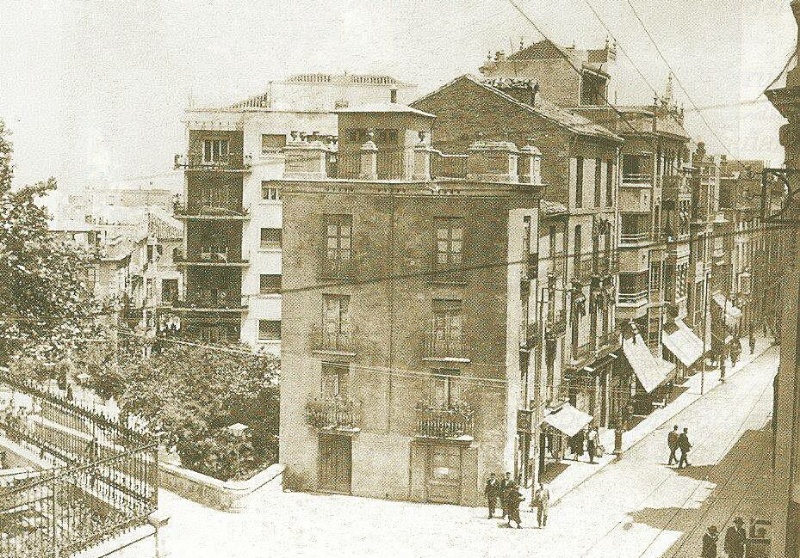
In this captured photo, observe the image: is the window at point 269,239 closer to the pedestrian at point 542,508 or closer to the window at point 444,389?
the window at point 444,389

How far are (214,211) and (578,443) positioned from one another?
755 inches

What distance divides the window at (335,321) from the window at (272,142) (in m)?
17.4

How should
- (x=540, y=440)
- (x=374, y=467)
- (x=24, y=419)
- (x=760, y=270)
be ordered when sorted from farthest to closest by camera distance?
(x=760, y=270) < (x=540, y=440) < (x=374, y=467) < (x=24, y=419)

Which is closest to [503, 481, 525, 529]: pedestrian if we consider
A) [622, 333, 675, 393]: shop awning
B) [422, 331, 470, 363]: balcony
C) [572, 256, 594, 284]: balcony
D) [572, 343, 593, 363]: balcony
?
[422, 331, 470, 363]: balcony

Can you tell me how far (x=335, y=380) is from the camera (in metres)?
23.7

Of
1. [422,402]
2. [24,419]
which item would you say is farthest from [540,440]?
[24,419]

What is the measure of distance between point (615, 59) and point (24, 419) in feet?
104

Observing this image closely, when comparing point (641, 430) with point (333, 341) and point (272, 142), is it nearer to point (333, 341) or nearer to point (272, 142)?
point (333, 341)

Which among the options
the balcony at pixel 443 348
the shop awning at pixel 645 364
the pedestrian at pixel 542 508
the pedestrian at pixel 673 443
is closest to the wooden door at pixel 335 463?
the balcony at pixel 443 348

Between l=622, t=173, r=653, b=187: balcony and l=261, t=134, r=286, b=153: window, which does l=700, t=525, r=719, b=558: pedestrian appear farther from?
l=261, t=134, r=286, b=153: window

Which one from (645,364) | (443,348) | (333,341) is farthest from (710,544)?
(645,364)

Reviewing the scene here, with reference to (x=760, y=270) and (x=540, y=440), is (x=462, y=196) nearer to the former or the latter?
(x=540, y=440)

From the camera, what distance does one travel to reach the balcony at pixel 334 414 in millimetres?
23484

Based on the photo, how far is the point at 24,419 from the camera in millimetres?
19906
